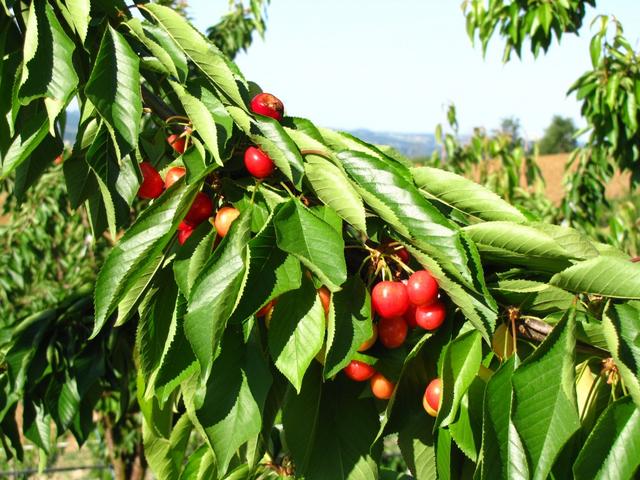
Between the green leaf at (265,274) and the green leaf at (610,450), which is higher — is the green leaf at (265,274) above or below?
above

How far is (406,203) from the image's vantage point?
0.69 metres

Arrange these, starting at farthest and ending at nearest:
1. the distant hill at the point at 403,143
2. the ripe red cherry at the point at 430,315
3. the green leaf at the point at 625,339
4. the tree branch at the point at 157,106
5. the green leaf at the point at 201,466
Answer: the distant hill at the point at 403,143, the green leaf at the point at 201,466, the tree branch at the point at 157,106, the ripe red cherry at the point at 430,315, the green leaf at the point at 625,339

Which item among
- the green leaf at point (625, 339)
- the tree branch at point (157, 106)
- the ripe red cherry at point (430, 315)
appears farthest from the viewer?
the tree branch at point (157, 106)

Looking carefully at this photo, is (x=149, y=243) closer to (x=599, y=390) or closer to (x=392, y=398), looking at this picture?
(x=392, y=398)

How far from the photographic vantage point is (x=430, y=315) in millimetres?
707

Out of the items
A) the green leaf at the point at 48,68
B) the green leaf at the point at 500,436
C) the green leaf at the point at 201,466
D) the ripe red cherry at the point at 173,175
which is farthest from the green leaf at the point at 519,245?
the green leaf at the point at 201,466

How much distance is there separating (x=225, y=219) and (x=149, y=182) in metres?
0.14

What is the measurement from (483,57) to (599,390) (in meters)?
2.93

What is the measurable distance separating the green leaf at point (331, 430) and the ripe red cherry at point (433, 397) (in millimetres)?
122

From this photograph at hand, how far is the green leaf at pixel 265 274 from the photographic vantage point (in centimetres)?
63

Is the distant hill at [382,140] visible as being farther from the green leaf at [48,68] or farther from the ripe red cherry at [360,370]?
the ripe red cherry at [360,370]

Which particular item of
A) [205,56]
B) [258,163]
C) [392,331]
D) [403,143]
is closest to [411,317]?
[392,331]

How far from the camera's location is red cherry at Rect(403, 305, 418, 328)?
2.42ft

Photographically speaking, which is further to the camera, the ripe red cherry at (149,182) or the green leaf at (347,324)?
the ripe red cherry at (149,182)
